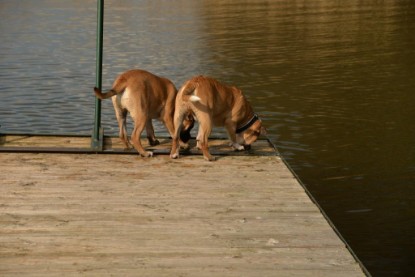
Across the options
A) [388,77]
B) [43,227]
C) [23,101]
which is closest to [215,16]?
[388,77]

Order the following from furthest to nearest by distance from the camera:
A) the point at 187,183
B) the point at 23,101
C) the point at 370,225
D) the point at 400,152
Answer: the point at 23,101 → the point at 400,152 → the point at 370,225 → the point at 187,183

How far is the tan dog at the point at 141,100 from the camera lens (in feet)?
32.2

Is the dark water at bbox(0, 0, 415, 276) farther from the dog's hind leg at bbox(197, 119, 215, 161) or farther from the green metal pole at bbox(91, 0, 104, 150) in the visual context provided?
the green metal pole at bbox(91, 0, 104, 150)

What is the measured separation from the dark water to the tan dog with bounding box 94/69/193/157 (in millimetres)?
2038

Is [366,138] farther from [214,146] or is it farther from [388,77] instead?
[388,77]

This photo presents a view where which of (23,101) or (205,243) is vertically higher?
(205,243)

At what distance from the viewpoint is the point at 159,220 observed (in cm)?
739

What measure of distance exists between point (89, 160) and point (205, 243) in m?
3.28

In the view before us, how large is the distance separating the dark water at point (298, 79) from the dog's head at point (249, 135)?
1.01 meters

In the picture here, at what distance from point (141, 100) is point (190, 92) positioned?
1.87 feet

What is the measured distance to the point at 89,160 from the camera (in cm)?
976

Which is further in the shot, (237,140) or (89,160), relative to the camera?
(237,140)

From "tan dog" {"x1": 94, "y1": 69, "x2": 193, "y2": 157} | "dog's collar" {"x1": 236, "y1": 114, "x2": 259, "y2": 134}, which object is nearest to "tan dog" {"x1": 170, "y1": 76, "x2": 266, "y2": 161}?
"dog's collar" {"x1": 236, "y1": 114, "x2": 259, "y2": 134}

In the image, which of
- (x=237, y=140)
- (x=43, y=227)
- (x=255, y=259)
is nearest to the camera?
(x=255, y=259)
